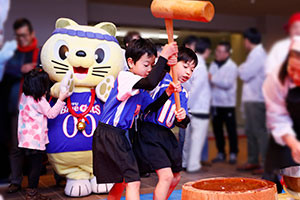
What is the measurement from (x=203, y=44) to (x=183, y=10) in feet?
4.87

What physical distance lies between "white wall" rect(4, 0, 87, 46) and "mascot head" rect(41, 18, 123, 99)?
84 millimetres

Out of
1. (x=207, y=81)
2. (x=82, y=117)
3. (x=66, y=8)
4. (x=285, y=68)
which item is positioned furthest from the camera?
(x=207, y=81)

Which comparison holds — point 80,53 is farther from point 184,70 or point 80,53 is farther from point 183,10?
point 183,10

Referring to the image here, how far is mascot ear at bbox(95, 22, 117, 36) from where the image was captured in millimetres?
2166

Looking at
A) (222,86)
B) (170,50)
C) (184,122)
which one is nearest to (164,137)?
(184,122)

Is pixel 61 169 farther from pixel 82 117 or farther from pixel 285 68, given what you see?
pixel 285 68

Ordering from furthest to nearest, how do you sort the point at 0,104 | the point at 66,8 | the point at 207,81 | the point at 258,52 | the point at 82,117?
the point at 207,81, the point at 82,117, the point at 66,8, the point at 0,104, the point at 258,52

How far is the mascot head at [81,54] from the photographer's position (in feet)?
6.67

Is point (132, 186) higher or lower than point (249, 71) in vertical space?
lower

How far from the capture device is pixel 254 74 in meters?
1.21

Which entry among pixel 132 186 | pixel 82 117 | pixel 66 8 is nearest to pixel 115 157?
pixel 132 186

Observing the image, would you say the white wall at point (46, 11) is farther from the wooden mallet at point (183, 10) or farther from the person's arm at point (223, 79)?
the person's arm at point (223, 79)

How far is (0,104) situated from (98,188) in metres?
0.93

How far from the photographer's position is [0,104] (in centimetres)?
152
